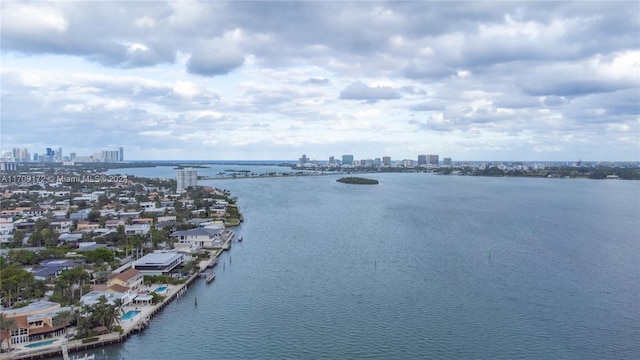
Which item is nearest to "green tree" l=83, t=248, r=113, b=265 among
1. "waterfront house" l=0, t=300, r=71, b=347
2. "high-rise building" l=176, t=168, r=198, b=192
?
"waterfront house" l=0, t=300, r=71, b=347

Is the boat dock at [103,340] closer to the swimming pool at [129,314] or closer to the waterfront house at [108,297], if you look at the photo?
the swimming pool at [129,314]

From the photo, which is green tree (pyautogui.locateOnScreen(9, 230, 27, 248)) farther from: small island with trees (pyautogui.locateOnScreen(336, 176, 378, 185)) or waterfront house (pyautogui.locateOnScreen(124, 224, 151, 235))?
small island with trees (pyautogui.locateOnScreen(336, 176, 378, 185))

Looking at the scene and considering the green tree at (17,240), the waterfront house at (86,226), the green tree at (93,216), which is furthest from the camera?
the green tree at (93,216)

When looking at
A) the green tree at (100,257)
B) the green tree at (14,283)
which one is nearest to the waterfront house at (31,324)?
the green tree at (14,283)

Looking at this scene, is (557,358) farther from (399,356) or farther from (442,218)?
(442,218)

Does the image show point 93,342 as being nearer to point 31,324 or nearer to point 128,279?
point 31,324

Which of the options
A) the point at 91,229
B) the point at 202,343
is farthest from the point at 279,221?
the point at 202,343

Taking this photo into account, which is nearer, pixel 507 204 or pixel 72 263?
pixel 72 263

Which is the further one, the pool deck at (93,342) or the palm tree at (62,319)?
the palm tree at (62,319)
